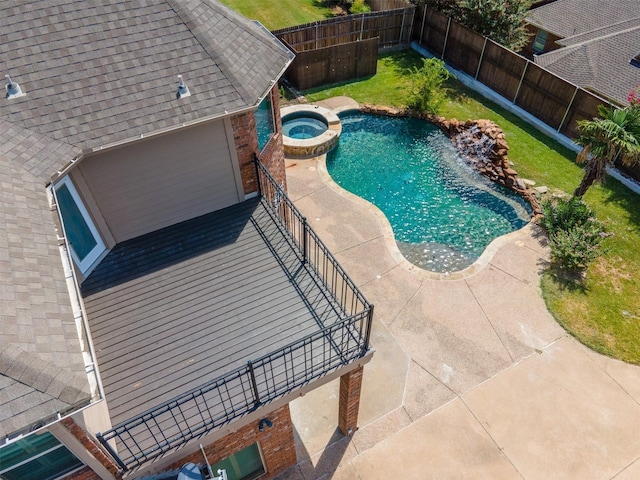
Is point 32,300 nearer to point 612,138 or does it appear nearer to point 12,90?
point 12,90

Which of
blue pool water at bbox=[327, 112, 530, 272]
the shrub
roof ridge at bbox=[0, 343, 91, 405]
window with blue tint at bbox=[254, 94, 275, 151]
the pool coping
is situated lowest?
blue pool water at bbox=[327, 112, 530, 272]

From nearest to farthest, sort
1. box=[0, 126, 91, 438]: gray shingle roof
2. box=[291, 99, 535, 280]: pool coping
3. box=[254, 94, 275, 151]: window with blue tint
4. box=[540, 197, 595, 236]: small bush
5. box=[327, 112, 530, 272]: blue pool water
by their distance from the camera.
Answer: box=[0, 126, 91, 438]: gray shingle roof → box=[254, 94, 275, 151]: window with blue tint → box=[291, 99, 535, 280]: pool coping → box=[540, 197, 595, 236]: small bush → box=[327, 112, 530, 272]: blue pool water

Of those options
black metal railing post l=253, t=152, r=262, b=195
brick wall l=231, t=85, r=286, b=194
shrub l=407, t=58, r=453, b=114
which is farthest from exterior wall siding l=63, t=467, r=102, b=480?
shrub l=407, t=58, r=453, b=114

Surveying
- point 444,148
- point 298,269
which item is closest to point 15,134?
point 298,269

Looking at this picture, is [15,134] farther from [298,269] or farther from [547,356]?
[547,356]

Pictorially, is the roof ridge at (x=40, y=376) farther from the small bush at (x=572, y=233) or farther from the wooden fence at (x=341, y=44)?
the wooden fence at (x=341, y=44)

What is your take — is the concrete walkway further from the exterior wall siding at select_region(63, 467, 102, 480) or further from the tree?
the tree

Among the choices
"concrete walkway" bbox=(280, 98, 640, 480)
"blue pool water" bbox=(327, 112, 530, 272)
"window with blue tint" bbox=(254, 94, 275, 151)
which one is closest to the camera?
"concrete walkway" bbox=(280, 98, 640, 480)
